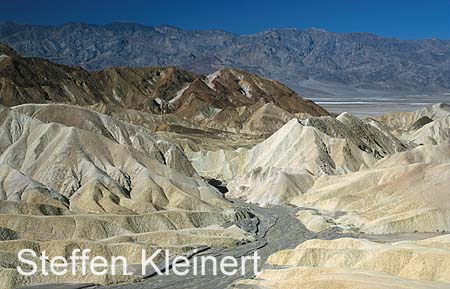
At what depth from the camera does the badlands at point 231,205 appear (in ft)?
190

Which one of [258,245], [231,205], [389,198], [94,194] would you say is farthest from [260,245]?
[94,194]

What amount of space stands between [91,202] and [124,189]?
782 cm

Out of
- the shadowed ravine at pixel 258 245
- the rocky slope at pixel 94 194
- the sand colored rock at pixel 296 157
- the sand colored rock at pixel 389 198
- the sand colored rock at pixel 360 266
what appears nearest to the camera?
the sand colored rock at pixel 360 266

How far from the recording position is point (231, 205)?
95625mm

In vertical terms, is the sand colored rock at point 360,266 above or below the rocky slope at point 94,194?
below

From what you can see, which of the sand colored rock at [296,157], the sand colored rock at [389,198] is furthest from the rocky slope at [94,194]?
the sand colored rock at [389,198]

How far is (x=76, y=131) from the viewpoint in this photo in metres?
101

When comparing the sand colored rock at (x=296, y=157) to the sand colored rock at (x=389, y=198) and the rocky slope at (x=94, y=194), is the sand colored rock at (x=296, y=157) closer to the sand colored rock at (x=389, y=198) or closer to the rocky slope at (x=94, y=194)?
the sand colored rock at (x=389, y=198)

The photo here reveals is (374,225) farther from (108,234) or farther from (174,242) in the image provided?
(108,234)

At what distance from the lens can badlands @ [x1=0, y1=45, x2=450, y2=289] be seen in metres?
58.1

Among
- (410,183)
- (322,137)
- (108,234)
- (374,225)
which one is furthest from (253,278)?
(322,137)

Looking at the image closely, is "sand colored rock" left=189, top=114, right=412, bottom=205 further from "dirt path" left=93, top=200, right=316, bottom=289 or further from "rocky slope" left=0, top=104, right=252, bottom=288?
"rocky slope" left=0, top=104, right=252, bottom=288

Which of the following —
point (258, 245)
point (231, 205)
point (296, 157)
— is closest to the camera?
point (258, 245)

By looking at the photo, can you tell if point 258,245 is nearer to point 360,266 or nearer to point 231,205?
point 360,266
